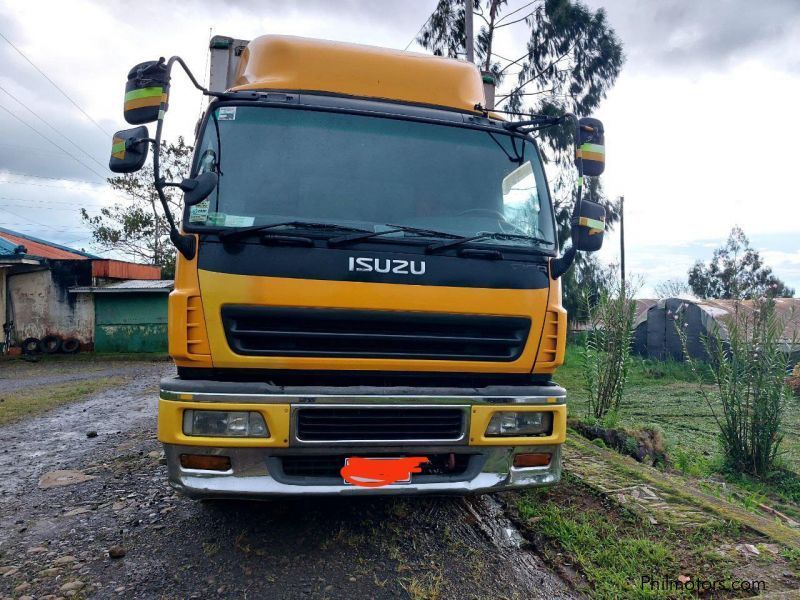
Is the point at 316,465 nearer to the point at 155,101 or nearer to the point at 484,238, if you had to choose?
the point at 484,238

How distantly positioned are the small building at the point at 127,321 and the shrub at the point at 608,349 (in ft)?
51.9

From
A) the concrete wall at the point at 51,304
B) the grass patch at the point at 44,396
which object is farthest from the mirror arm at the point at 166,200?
the concrete wall at the point at 51,304

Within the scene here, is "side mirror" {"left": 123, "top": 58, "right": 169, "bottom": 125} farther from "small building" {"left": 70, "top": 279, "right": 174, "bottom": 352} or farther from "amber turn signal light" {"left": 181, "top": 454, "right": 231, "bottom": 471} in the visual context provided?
"small building" {"left": 70, "top": 279, "right": 174, "bottom": 352}

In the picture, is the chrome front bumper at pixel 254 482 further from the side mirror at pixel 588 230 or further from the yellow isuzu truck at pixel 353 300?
Result: the side mirror at pixel 588 230

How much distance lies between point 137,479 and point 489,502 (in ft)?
9.02

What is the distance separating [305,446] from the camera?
2934 mm

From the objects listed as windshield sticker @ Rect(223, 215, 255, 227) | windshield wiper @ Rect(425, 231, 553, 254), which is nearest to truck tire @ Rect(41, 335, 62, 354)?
windshield sticker @ Rect(223, 215, 255, 227)

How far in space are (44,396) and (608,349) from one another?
887cm

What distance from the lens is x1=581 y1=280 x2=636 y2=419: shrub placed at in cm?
647

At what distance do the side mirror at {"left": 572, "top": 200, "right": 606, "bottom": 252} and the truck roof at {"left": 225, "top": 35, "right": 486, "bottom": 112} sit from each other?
1.05 metres

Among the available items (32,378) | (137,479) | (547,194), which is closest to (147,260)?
(32,378)

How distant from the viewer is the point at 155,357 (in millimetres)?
18172
